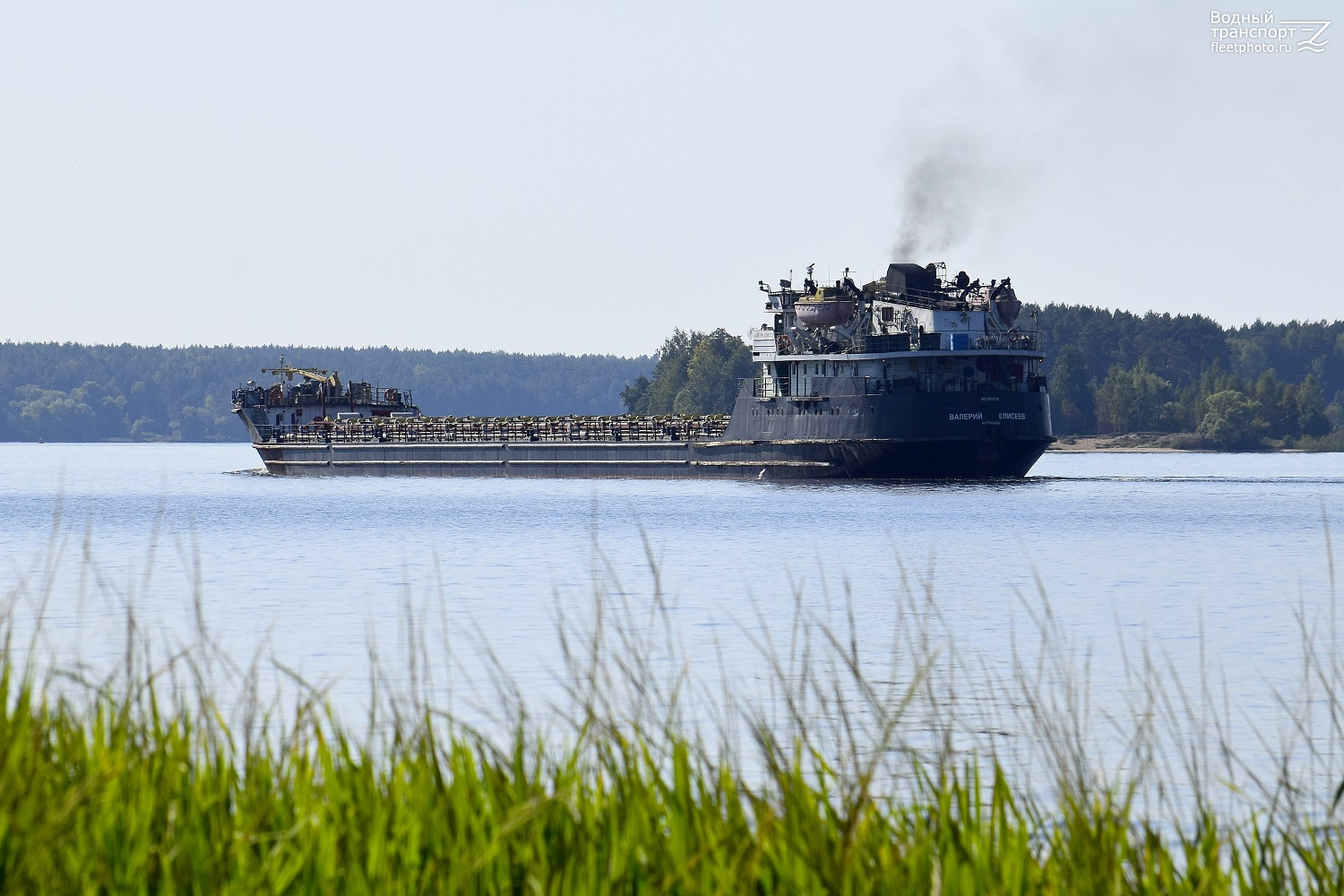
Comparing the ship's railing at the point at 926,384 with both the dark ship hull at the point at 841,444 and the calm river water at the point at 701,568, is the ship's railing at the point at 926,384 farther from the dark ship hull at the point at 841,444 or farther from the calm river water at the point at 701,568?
the calm river water at the point at 701,568

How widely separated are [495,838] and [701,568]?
2805cm

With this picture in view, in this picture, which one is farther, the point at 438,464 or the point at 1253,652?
the point at 438,464

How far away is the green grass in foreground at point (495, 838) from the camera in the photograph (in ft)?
24.0

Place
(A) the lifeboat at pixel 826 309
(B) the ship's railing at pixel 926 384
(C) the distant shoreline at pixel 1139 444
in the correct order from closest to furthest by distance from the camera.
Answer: (B) the ship's railing at pixel 926 384, (A) the lifeboat at pixel 826 309, (C) the distant shoreline at pixel 1139 444

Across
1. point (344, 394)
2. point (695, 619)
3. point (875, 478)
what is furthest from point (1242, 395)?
point (695, 619)

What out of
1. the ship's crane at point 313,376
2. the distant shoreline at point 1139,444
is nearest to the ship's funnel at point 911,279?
the ship's crane at point 313,376

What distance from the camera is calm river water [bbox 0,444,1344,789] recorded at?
21031 mm

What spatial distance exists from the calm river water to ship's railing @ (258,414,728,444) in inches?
322

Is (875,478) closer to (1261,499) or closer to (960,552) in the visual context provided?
(1261,499)

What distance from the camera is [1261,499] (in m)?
66.1

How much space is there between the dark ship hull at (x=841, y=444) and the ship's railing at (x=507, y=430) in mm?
956

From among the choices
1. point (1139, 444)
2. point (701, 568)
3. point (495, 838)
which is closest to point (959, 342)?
point (701, 568)

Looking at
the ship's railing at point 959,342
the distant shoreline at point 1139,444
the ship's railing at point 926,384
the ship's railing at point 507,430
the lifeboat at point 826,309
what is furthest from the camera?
the distant shoreline at point 1139,444

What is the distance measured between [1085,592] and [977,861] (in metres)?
23.5
